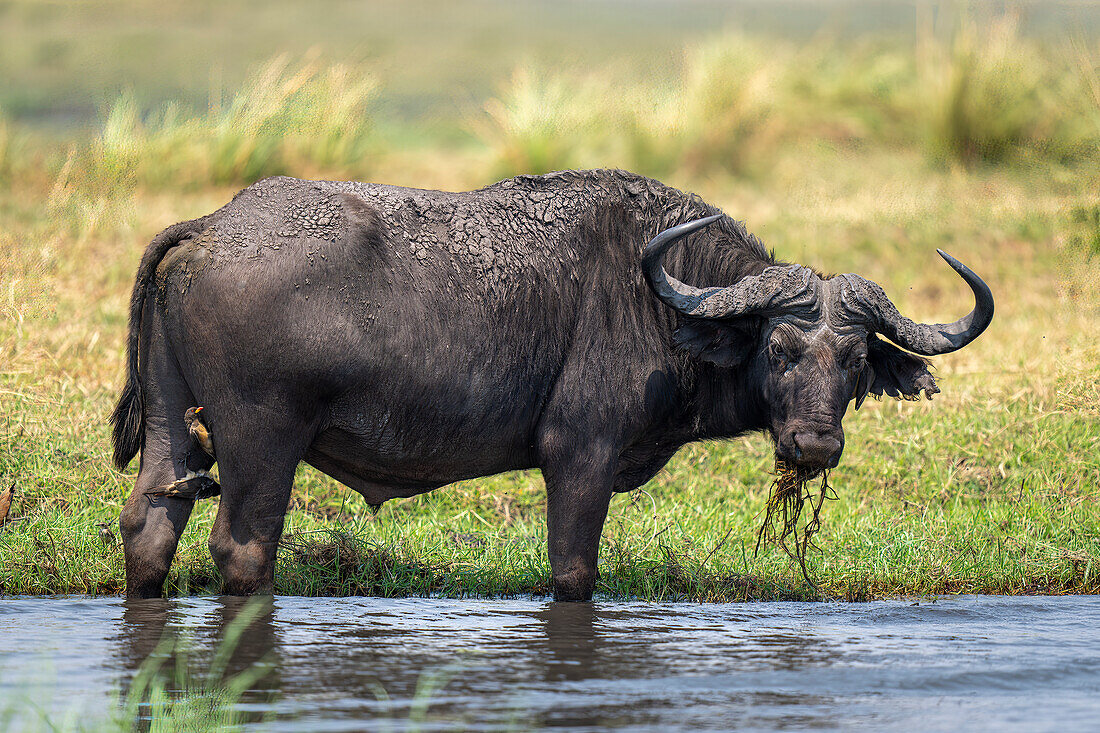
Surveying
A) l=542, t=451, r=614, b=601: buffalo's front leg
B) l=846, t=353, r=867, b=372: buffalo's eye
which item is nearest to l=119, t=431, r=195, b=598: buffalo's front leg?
l=542, t=451, r=614, b=601: buffalo's front leg

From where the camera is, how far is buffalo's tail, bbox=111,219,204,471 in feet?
19.7

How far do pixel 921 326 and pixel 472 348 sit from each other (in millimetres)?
2235

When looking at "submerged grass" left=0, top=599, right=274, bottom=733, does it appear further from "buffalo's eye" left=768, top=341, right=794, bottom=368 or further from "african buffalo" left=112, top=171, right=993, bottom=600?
"buffalo's eye" left=768, top=341, right=794, bottom=368

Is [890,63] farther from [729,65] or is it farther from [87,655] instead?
[87,655]

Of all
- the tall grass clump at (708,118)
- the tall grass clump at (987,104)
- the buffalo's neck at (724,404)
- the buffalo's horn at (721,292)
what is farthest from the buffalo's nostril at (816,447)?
the tall grass clump at (987,104)

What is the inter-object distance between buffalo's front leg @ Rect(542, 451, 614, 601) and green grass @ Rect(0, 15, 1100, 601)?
27.9 inches

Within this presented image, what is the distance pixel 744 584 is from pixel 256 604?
2746 mm

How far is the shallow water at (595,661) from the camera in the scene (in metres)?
4.56

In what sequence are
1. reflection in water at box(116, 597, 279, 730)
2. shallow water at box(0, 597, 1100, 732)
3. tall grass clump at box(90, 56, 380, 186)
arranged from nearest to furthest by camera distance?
shallow water at box(0, 597, 1100, 732), reflection in water at box(116, 597, 279, 730), tall grass clump at box(90, 56, 380, 186)

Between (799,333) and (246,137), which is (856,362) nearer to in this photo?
(799,333)

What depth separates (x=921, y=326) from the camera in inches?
259

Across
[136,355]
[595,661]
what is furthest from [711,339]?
[136,355]

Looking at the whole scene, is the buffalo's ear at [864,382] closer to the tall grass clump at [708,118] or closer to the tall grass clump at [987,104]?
the tall grass clump at [708,118]

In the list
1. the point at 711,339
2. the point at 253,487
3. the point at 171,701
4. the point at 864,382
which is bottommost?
the point at 171,701
